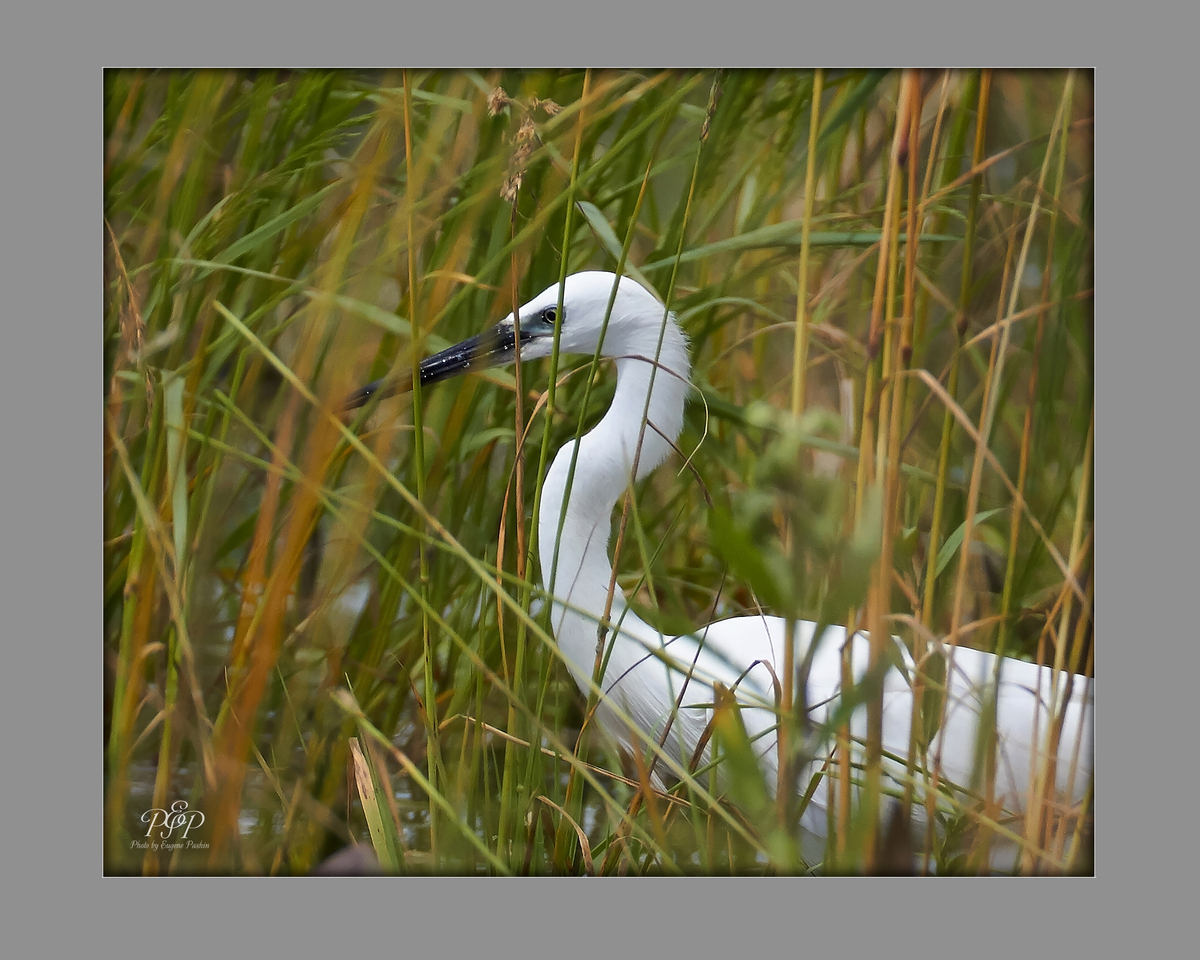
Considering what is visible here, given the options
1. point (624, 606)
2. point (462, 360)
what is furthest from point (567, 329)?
point (624, 606)

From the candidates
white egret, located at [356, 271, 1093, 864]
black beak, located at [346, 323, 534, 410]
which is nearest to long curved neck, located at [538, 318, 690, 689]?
white egret, located at [356, 271, 1093, 864]

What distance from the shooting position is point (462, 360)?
194 cm

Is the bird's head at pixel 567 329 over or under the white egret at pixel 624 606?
over

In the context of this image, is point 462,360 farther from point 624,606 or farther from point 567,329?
point 624,606

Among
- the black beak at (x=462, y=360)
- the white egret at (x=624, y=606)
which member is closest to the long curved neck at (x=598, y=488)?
the white egret at (x=624, y=606)

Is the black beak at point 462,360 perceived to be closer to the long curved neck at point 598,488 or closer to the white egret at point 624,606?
the white egret at point 624,606

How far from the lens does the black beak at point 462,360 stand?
1929 millimetres

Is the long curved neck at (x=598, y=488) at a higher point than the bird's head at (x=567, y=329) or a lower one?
lower

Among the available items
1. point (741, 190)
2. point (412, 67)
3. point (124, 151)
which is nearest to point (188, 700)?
point (124, 151)

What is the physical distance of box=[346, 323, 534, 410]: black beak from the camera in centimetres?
193

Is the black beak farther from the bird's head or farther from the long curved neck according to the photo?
the long curved neck

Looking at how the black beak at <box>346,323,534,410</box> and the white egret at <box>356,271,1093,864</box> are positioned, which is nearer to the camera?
the white egret at <box>356,271,1093,864</box>

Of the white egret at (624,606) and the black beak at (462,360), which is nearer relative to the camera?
the white egret at (624,606)

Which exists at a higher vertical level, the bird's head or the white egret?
the bird's head
